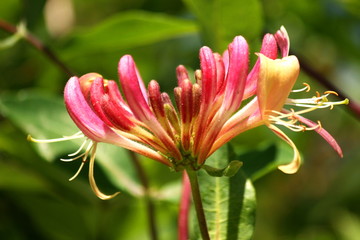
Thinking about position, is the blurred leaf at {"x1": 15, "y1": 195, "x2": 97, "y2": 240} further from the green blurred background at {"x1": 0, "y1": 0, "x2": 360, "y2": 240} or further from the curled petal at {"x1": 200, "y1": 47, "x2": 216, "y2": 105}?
the curled petal at {"x1": 200, "y1": 47, "x2": 216, "y2": 105}

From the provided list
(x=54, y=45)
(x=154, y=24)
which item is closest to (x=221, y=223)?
(x=154, y=24)

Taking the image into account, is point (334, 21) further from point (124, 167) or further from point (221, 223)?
point (221, 223)

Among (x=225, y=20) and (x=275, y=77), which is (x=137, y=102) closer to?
(x=275, y=77)

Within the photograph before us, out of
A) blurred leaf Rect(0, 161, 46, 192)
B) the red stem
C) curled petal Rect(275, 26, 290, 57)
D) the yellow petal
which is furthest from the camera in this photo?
blurred leaf Rect(0, 161, 46, 192)

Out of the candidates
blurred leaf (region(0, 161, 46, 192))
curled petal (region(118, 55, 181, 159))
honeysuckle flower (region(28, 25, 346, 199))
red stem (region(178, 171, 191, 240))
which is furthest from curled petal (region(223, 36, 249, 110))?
blurred leaf (region(0, 161, 46, 192))

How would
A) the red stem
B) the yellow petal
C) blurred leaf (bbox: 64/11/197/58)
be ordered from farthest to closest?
blurred leaf (bbox: 64/11/197/58) → the red stem → the yellow petal

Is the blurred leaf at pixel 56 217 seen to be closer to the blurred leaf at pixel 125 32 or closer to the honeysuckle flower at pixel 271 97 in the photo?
the blurred leaf at pixel 125 32
